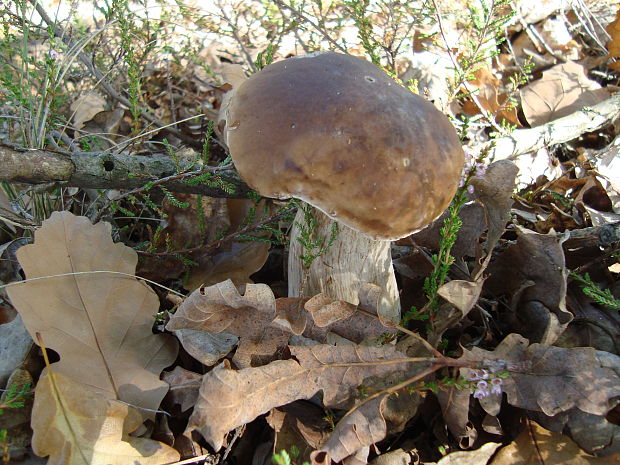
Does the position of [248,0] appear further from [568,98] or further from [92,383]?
[92,383]

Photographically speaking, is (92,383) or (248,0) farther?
(248,0)

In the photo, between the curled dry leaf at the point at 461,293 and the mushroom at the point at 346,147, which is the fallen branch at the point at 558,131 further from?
the mushroom at the point at 346,147

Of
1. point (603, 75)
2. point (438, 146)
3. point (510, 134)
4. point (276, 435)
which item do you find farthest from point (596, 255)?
point (603, 75)

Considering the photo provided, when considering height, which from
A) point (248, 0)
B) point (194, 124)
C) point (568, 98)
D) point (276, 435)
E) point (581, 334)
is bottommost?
point (581, 334)

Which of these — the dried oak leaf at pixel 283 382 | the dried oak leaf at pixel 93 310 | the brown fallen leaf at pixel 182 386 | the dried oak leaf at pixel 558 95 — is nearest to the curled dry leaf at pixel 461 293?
the dried oak leaf at pixel 283 382

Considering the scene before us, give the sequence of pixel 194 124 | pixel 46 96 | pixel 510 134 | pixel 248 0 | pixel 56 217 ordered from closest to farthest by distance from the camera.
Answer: pixel 56 217, pixel 46 96, pixel 510 134, pixel 194 124, pixel 248 0

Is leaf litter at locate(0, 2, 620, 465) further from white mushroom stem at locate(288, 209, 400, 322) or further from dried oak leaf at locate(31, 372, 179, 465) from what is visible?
white mushroom stem at locate(288, 209, 400, 322)

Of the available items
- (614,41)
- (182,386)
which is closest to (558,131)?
(614,41)
